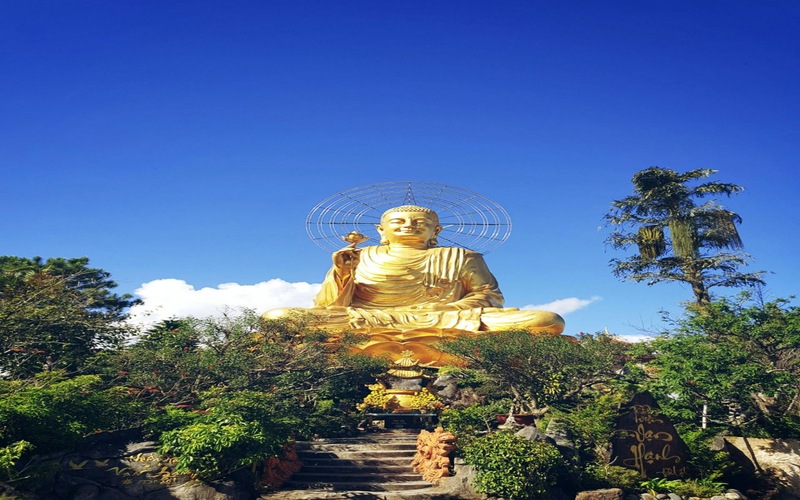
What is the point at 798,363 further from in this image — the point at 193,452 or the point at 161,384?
the point at 161,384

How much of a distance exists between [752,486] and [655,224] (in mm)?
9315

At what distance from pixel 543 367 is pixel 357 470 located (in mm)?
4017

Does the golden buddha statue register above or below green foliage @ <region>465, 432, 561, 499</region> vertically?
above

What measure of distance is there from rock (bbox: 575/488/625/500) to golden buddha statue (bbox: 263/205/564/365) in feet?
23.8

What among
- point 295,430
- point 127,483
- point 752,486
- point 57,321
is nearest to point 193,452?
point 127,483

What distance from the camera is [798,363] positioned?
11000 millimetres

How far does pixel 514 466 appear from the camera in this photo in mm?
8742

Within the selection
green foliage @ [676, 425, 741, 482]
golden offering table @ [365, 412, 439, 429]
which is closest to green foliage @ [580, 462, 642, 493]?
green foliage @ [676, 425, 741, 482]

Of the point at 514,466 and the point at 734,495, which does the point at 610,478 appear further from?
the point at 734,495

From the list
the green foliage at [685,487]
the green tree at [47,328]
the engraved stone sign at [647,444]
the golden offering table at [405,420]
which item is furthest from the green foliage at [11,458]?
the green foliage at [685,487]

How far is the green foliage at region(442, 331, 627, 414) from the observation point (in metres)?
11.6

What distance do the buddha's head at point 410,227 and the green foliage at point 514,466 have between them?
11.3m

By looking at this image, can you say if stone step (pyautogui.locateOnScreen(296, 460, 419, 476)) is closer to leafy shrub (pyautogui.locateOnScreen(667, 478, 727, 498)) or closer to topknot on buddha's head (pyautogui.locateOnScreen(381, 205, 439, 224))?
leafy shrub (pyautogui.locateOnScreen(667, 478, 727, 498))

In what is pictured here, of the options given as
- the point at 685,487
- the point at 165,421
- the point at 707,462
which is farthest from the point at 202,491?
the point at 707,462
